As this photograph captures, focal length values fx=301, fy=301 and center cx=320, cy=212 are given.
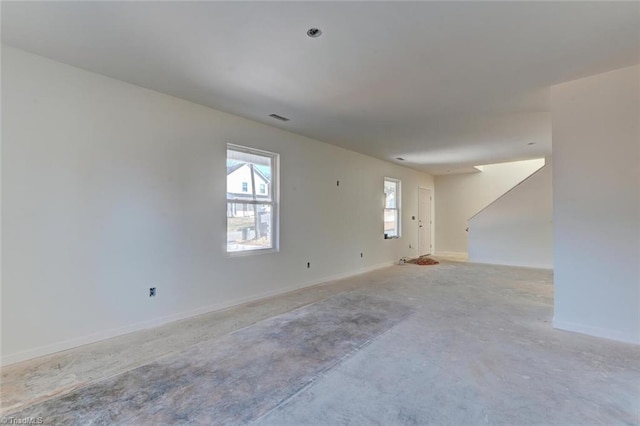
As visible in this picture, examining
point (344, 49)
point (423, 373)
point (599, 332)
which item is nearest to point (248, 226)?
point (344, 49)

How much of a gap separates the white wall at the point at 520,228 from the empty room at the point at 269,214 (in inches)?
108

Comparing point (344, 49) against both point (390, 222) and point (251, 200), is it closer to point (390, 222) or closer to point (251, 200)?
point (251, 200)

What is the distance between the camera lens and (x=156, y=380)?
7.11 ft

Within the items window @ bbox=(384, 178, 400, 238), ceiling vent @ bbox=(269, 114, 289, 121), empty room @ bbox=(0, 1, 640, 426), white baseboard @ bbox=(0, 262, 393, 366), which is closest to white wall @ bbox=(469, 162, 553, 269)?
window @ bbox=(384, 178, 400, 238)

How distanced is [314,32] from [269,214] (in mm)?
2869

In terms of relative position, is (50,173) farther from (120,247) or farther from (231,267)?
(231,267)

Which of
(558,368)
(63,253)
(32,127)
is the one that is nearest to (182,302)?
(63,253)

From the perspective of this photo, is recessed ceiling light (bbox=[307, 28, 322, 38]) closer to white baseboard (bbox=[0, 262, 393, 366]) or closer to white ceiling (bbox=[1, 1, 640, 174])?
white ceiling (bbox=[1, 1, 640, 174])

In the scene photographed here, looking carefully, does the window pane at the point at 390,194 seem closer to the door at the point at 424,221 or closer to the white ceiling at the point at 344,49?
the door at the point at 424,221

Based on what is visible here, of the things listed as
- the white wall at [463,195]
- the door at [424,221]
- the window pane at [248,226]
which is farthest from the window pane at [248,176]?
the white wall at [463,195]

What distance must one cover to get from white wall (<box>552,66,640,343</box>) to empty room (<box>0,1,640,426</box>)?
2 cm

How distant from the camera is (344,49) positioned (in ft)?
7.87

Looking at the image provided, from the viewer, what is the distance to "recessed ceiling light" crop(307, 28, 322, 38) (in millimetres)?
2145

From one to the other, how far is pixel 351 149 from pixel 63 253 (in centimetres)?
476
